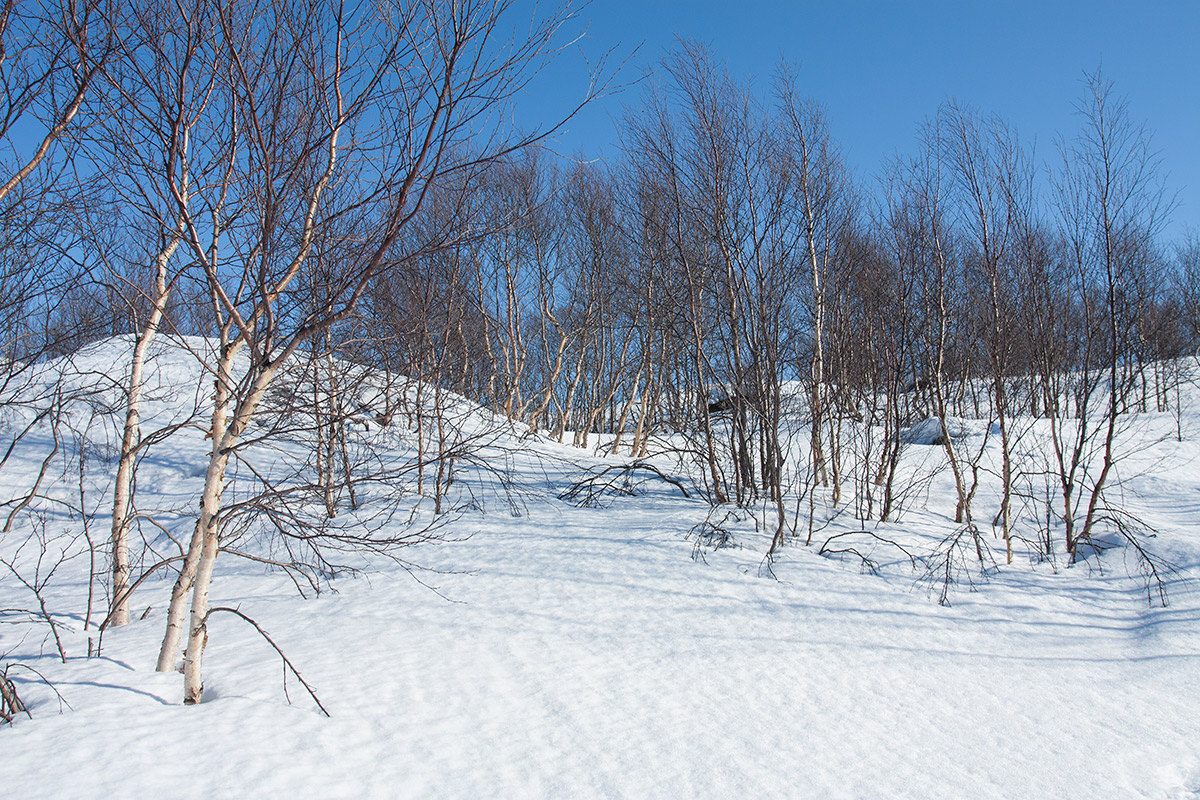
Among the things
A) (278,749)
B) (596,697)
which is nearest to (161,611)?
(278,749)

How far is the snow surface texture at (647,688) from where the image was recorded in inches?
121

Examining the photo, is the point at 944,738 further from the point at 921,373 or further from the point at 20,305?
the point at 921,373

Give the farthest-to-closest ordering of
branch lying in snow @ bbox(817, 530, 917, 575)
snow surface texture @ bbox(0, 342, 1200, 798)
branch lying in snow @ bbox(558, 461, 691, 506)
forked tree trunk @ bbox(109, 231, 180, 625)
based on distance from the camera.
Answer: branch lying in snow @ bbox(558, 461, 691, 506) < branch lying in snow @ bbox(817, 530, 917, 575) < forked tree trunk @ bbox(109, 231, 180, 625) < snow surface texture @ bbox(0, 342, 1200, 798)

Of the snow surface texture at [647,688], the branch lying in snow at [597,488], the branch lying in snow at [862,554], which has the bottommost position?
the snow surface texture at [647,688]

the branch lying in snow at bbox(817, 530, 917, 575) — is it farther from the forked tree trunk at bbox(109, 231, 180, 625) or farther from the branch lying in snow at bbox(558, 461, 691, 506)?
the forked tree trunk at bbox(109, 231, 180, 625)

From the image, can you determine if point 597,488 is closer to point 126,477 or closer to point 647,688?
point 647,688

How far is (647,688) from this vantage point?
416 cm

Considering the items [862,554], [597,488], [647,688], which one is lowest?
[647,688]

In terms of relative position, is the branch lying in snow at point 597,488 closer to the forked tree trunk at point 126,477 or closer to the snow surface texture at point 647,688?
the snow surface texture at point 647,688

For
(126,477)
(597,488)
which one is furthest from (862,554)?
(126,477)

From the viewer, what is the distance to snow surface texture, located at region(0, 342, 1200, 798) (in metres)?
3.08

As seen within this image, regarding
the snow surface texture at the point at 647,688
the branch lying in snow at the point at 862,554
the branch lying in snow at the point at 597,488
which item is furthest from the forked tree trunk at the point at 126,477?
the branch lying in snow at the point at 862,554

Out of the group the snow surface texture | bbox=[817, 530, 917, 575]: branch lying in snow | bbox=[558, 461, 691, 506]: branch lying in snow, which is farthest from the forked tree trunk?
bbox=[817, 530, 917, 575]: branch lying in snow

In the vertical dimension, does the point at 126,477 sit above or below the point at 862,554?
above
